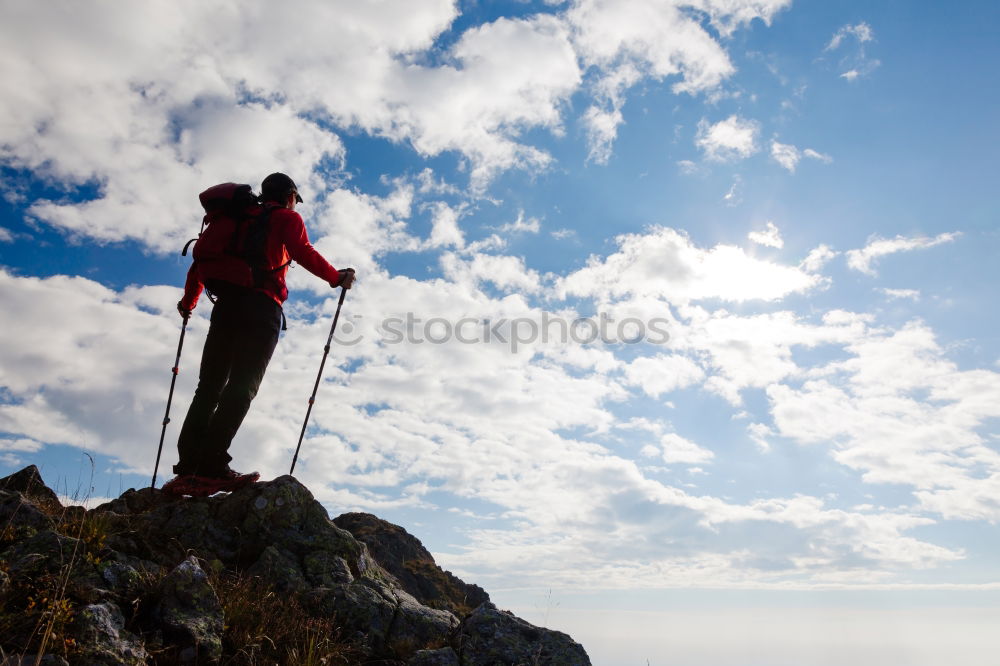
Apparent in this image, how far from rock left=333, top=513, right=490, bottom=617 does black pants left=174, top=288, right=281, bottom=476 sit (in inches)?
217

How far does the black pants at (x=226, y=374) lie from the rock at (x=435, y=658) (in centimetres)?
391

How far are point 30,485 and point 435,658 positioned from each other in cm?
630

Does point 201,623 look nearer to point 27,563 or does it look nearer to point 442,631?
point 27,563

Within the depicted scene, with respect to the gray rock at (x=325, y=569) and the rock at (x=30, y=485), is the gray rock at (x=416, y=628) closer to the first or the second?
the gray rock at (x=325, y=569)

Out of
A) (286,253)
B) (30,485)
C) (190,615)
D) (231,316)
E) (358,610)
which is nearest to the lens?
(190,615)

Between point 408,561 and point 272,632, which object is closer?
point 272,632

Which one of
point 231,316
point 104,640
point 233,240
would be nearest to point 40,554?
point 104,640

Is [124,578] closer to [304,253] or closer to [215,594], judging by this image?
[215,594]

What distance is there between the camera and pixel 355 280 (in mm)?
9344

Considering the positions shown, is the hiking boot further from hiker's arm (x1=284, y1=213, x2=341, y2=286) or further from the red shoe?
hiker's arm (x1=284, y1=213, x2=341, y2=286)

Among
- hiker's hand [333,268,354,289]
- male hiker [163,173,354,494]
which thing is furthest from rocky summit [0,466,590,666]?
hiker's hand [333,268,354,289]

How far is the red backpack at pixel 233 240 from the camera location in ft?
28.7

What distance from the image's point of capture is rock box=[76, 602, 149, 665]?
5.04 metres

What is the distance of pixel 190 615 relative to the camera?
6.01m
